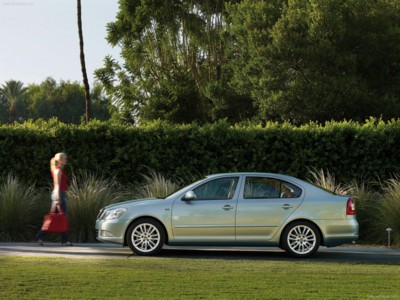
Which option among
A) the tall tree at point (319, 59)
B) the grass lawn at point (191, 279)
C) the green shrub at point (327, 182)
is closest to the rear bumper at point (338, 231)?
the grass lawn at point (191, 279)

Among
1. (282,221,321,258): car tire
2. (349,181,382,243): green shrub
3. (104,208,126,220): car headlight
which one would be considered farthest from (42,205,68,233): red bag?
(349,181,382,243): green shrub

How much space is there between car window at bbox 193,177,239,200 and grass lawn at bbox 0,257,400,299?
1395mm

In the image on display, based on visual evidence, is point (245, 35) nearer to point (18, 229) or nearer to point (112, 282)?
point (18, 229)

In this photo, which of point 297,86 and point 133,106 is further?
point 133,106

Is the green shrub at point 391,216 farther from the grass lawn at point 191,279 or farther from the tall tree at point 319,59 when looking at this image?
the tall tree at point 319,59

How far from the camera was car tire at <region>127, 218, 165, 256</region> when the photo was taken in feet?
43.2

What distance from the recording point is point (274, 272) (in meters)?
10.9

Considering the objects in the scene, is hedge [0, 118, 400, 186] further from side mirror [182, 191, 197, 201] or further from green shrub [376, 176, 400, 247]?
side mirror [182, 191, 197, 201]

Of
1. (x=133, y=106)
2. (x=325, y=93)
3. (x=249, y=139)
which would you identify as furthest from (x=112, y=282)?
(x=133, y=106)

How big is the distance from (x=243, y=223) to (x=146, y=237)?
5.72ft

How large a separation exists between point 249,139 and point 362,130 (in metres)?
3.03

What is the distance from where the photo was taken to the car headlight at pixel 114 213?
43.9 feet

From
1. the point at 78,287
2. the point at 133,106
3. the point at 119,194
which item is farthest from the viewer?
the point at 133,106

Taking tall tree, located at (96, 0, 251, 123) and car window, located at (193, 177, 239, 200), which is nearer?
car window, located at (193, 177, 239, 200)
